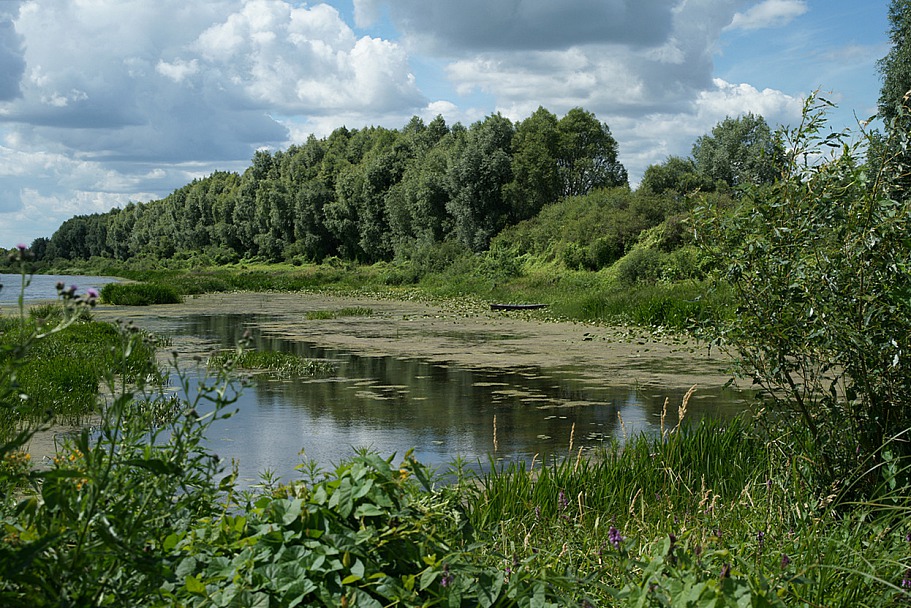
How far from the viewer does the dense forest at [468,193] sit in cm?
3312

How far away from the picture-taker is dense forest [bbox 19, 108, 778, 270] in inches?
1304

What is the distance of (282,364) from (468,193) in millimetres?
31189

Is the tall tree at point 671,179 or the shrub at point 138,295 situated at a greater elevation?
the tall tree at point 671,179

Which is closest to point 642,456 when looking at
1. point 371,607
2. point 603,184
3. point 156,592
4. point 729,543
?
point 729,543

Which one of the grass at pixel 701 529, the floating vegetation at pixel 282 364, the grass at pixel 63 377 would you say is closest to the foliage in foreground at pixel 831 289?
the grass at pixel 701 529

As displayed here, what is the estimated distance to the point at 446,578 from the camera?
2.71 metres

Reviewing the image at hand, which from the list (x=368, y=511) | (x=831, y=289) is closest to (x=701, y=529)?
(x=831, y=289)

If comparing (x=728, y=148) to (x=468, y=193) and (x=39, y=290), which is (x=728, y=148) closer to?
(x=468, y=193)

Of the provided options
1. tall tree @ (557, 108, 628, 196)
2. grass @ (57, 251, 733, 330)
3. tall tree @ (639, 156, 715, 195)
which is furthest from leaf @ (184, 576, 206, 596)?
tall tree @ (557, 108, 628, 196)

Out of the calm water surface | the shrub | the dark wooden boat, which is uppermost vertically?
the shrub

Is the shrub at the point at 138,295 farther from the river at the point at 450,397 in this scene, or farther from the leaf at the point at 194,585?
the leaf at the point at 194,585

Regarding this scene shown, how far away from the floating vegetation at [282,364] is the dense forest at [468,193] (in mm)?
15591

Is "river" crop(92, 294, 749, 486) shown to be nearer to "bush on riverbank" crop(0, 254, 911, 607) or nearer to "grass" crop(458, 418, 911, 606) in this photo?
"grass" crop(458, 418, 911, 606)

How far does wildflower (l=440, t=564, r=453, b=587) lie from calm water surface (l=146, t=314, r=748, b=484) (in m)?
3.88
